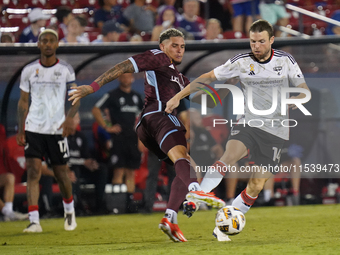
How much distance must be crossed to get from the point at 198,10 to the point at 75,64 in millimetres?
3909

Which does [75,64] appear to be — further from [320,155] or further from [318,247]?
[318,247]

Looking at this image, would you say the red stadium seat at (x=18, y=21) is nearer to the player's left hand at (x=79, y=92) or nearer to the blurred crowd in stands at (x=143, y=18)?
the blurred crowd in stands at (x=143, y=18)

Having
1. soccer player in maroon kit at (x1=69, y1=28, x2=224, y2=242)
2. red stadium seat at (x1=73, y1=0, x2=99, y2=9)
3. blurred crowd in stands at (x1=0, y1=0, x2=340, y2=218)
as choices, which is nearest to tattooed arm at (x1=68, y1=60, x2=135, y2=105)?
soccer player in maroon kit at (x1=69, y1=28, x2=224, y2=242)

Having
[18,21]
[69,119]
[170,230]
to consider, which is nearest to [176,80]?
[170,230]

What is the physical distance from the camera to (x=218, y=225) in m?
4.78

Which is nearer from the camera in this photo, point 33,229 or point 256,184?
point 256,184

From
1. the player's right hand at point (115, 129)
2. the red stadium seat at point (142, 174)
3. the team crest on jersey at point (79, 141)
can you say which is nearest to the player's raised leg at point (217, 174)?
the player's right hand at point (115, 129)

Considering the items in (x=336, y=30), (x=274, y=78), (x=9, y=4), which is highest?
(x=9, y=4)

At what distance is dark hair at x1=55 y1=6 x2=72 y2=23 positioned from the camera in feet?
36.0

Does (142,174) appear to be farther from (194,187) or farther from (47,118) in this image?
(194,187)

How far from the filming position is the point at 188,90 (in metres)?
5.20

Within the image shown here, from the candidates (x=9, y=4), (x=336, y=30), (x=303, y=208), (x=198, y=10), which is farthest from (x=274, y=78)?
(x=9, y=4)

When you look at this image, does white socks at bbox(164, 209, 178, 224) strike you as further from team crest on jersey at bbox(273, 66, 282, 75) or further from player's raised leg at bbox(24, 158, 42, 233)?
player's raised leg at bbox(24, 158, 42, 233)

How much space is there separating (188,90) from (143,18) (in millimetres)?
5940
